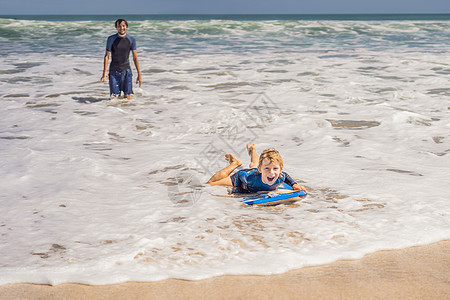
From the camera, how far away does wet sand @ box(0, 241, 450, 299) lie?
8.72 ft

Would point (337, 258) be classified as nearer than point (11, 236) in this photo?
Yes

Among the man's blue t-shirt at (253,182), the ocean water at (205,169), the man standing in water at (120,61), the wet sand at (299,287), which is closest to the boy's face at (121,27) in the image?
the man standing in water at (120,61)

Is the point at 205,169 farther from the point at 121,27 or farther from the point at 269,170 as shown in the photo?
the point at 121,27

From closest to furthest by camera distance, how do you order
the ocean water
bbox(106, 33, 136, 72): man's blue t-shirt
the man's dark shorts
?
the ocean water → bbox(106, 33, 136, 72): man's blue t-shirt → the man's dark shorts

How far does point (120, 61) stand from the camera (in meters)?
8.80

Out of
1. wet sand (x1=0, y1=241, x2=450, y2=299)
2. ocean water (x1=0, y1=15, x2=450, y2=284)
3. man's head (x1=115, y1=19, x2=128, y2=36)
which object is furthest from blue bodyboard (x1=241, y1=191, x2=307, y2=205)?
man's head (x1=115, y1=19, x2=128, y2=36)

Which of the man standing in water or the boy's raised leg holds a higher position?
the man standing in water

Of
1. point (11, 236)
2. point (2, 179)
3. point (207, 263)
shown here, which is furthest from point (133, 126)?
point (207, 263)

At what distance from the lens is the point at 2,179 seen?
15.2 feet

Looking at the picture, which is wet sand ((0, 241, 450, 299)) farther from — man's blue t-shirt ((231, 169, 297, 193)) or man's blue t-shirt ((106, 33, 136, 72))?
man's blue t-shirt ((106, 33, 136, 72))

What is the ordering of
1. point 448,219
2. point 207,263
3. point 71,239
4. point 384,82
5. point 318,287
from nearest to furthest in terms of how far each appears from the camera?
point 318,287
point 207,263
point 71,239
point 448,219
point 384,82

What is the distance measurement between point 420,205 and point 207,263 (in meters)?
2.01

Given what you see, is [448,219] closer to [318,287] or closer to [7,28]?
[318,287]

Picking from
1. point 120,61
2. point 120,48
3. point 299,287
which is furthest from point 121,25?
point 299,287
